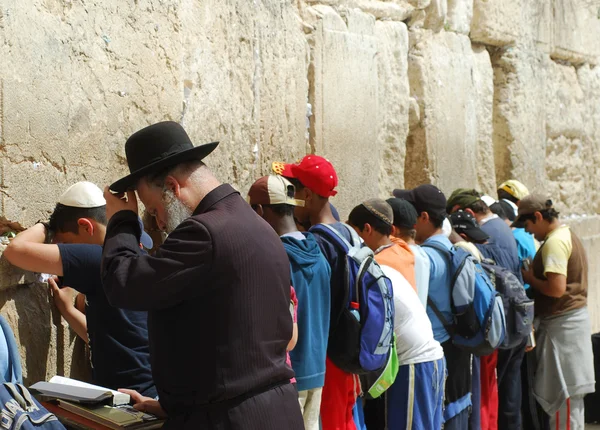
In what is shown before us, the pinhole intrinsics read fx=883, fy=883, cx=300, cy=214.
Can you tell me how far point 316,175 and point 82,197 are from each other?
3.52ft

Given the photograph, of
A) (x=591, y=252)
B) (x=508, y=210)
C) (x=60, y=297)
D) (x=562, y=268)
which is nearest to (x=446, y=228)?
(x=562, y=268)

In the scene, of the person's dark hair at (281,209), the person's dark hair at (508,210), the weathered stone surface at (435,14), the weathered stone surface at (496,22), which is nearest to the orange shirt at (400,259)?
the person's dark hair at (281,209)

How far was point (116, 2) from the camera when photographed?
12.5 feet

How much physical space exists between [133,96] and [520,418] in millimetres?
3394

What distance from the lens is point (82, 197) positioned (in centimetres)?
335

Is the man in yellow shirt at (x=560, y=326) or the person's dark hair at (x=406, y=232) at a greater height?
the person's dark hair at (x=406, y=232)

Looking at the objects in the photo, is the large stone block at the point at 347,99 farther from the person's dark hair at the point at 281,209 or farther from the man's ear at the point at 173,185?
the man's ear at the point at 173,185

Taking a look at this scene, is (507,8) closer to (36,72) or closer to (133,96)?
(133,96)

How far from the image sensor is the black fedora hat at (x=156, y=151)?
103 inches

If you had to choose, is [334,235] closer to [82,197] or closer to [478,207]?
[82,197]

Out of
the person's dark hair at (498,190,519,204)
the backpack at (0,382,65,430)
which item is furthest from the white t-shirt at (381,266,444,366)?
the person's dark hair at (498,190,519,204)

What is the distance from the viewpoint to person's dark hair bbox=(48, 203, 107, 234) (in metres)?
3.35

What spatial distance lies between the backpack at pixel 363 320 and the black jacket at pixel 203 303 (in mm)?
1104

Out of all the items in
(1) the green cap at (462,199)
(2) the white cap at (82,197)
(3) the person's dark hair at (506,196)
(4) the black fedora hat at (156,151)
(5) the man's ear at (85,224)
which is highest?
(4) the black fedora hat at (156,151)
